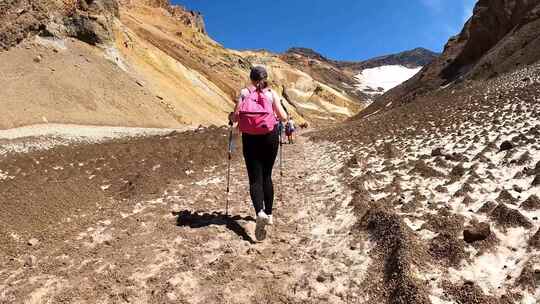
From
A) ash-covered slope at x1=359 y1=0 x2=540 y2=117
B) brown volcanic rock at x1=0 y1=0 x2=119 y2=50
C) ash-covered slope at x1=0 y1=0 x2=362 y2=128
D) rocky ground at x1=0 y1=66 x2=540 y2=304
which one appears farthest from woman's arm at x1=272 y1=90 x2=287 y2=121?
ash-covered slope at x1=359 y1=0 x2=540 y2=117

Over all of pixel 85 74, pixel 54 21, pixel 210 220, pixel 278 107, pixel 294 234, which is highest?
pixel 54 21

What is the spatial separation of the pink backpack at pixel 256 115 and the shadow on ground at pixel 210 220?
5.94 feet

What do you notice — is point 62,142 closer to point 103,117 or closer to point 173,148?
point 173,148

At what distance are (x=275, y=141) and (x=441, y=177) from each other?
13.5ft

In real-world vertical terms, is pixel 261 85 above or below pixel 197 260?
above

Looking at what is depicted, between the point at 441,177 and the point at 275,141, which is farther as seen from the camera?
the point at 441,177

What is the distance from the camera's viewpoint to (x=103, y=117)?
105ft

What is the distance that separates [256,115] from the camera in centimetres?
702

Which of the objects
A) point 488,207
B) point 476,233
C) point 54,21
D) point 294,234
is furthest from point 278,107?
point 54,21

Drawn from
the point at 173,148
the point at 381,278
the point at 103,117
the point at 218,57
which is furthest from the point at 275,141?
the point at 218,57

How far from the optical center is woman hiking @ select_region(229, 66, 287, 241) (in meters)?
7.05

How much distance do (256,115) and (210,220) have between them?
253cm

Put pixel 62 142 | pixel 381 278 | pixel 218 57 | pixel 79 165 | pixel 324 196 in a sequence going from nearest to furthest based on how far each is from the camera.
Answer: pixel 381 278
pixel 324 196
pixel 79 165
pixel 62 142
pixel 218 57

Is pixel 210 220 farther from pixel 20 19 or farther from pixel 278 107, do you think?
pixel 20 19
